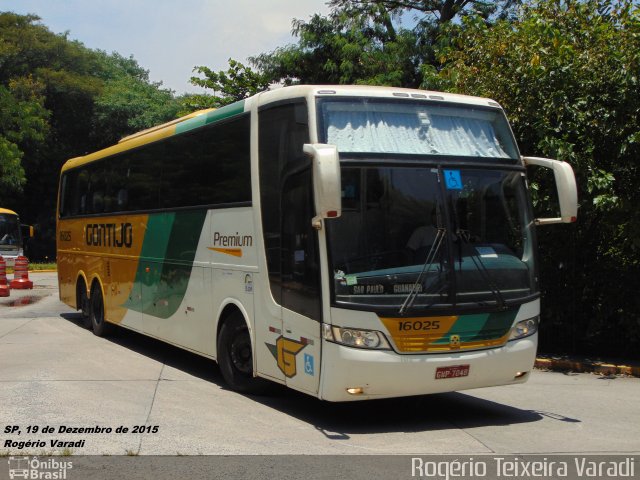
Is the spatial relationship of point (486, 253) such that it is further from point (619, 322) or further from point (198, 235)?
point (619, 322)

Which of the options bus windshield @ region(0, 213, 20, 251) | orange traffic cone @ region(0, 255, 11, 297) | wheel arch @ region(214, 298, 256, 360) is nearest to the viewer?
wheel arch @ region(214, 298, 256, 360)

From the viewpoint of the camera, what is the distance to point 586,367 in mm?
11953

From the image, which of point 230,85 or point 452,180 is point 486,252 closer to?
point 452,180

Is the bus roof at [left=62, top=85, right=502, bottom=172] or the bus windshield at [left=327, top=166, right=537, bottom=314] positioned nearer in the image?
the bus windshield at [left=327, top=166, right=537, bottom=314]

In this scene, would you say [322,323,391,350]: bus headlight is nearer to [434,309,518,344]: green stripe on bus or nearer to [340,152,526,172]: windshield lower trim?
[434,309,518,344]: green stripe on bus

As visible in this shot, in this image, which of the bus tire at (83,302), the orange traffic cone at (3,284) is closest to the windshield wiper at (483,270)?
the bus tire at (83,302)

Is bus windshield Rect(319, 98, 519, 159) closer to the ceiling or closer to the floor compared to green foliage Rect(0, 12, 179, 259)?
closer to the floor

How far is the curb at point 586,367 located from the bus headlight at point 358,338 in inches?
227

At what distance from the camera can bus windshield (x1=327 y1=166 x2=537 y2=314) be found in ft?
23.9

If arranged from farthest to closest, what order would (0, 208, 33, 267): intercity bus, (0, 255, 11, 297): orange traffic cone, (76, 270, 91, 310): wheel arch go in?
(0, 208, 33, 267): intercity bus
(0, 255, 11, 297): orange traffic cone
(76, 270, 91, 310): wheel arch

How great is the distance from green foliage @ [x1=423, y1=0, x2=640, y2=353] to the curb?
2.53ft

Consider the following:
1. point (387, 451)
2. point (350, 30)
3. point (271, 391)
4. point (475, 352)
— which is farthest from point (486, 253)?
point (350, 30)

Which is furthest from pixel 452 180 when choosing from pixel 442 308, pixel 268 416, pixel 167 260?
pixel 167 260

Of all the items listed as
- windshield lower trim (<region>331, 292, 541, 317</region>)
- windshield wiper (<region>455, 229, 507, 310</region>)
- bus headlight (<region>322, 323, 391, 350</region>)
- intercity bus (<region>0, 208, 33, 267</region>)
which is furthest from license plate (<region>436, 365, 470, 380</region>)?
intercity bus (<region>0, 208, 33, 267</region>)
